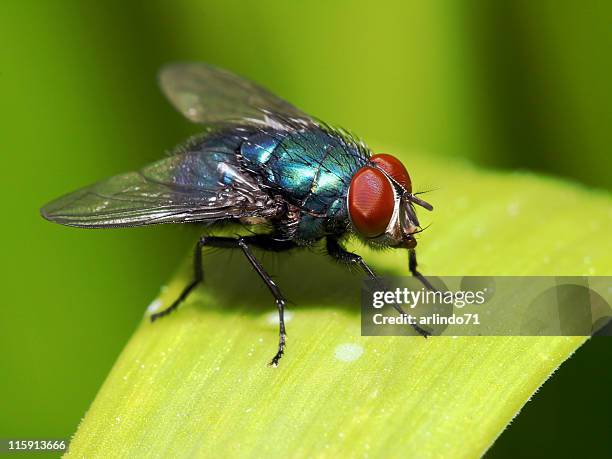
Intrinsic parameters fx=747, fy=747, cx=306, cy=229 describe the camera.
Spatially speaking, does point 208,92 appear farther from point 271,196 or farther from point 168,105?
point 271,196

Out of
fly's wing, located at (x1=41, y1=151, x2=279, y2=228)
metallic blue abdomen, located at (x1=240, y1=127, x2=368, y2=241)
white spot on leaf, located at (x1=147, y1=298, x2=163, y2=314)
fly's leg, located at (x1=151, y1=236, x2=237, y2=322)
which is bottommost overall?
white spot on leaf, located at (x1=147, y1=298, x2=163, y2=314)

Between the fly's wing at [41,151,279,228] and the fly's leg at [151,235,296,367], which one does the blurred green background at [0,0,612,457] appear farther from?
the fly's wing at [41,151,279,228]

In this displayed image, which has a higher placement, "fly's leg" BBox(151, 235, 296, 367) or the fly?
the fly

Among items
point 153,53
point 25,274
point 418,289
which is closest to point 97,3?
point 153,53

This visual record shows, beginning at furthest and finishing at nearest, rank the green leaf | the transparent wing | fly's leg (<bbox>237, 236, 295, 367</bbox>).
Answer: the transparent wing → fly's leg (<bbox>237, 236, 295, 367</bbox>) → the green leaf

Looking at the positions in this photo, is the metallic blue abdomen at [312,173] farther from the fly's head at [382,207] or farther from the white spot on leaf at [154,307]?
the white spot on leaf at [154,307]

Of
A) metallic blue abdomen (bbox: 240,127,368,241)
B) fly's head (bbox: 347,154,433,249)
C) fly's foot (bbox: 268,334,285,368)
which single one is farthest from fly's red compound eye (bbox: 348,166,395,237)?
fly's foot (bbox: 268,334,285,368)

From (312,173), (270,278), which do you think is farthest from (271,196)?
(270,278)

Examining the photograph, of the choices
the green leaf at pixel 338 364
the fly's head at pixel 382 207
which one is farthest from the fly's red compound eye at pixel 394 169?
the green leaf at pixel 338 364

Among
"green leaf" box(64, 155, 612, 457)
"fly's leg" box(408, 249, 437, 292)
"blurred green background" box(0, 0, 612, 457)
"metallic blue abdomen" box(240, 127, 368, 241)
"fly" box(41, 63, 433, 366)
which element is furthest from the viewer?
"blurred green background" box(0, 0, 612, 457)
